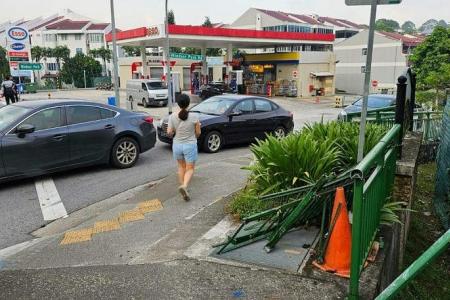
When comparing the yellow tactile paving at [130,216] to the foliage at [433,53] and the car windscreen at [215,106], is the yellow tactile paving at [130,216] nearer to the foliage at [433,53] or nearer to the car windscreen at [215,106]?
the car windscreen at [215,106]

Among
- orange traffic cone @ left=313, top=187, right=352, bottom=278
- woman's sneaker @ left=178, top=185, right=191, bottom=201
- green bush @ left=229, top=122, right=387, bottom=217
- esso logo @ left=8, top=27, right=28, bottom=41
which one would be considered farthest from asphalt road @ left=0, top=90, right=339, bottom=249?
esso logo @ left=8, top=27, right=28, bottom=41

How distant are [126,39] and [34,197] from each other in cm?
3104

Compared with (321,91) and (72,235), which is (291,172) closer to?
(72,235)

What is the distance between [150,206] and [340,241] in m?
3.31

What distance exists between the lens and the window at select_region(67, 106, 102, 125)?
27.1ft

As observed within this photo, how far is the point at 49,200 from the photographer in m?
7.02

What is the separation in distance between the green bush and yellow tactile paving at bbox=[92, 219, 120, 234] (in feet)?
4.77

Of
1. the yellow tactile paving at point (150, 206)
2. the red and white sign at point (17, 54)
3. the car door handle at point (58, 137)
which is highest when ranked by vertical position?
the red and white sign at point (17, 54)

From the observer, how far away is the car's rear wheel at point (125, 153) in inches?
352

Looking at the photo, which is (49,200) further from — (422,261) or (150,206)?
(422,261)

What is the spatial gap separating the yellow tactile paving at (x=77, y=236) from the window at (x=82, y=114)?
3451 mm

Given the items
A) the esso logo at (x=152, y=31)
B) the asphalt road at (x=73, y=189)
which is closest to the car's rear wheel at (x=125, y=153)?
the asphalt road at (x=73, y=189)

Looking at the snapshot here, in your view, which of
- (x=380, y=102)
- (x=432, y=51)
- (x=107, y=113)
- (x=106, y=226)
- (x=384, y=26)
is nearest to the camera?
(x=106, y=226)

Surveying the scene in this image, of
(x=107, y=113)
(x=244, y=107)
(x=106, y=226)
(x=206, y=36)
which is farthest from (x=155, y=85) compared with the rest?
(x=106, y=226)
